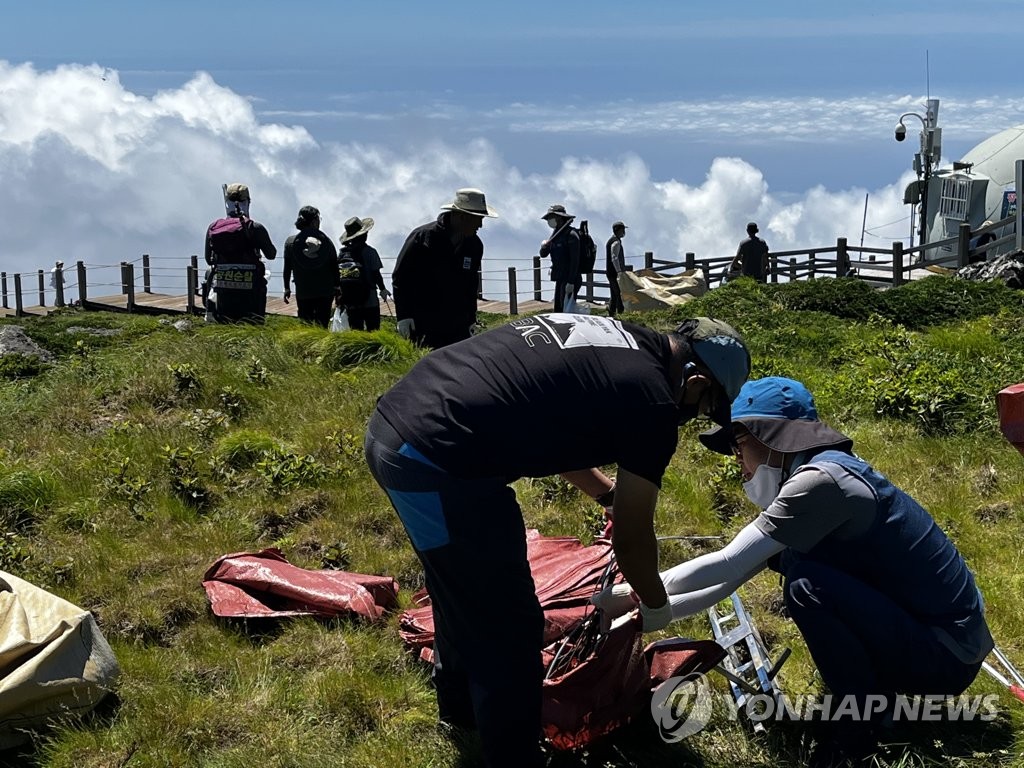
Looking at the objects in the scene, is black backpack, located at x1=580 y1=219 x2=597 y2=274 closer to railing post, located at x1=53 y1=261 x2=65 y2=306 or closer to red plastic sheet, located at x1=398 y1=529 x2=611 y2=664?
red plastic sheet, located at x1=398 y1=529 x2=611 y2=664

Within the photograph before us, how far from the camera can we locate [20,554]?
549 centimetres

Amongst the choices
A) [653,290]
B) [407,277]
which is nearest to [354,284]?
[407,277]

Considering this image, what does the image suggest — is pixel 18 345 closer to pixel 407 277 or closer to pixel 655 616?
pixel 407 277

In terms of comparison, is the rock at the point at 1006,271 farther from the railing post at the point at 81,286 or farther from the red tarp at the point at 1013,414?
the railing post at the point at 81,286

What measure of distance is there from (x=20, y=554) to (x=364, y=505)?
5.36 feet

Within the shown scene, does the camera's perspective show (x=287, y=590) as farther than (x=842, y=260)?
No

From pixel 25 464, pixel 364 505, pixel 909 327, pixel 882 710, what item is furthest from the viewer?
pixel 909 327

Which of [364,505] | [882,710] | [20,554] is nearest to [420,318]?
[364,505]

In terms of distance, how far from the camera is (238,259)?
35.4ft

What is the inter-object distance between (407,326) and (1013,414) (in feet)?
16.7

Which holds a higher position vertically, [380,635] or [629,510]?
[629,510]

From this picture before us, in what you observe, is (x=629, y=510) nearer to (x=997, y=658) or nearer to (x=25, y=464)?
(x=997, y=658)

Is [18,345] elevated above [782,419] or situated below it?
below

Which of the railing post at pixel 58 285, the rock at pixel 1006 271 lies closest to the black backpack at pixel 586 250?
the rock at pixel 1006 271
